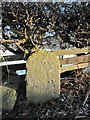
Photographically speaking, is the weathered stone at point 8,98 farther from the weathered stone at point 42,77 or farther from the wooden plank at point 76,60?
the wooden plank at point 76,60

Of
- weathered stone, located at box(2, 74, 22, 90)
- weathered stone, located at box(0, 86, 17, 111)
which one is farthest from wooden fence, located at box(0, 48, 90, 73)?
weathered stone, located at box(0, 86, 17, 111)

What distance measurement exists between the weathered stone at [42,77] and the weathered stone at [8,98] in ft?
0.93

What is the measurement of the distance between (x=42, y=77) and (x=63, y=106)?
642mm

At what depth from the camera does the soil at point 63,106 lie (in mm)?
4398

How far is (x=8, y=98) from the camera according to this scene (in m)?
4.51

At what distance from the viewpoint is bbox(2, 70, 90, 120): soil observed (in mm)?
4398

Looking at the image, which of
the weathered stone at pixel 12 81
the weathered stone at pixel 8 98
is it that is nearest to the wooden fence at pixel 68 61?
the weathered stone at pixel 12 81

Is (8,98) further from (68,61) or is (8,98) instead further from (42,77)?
(68,61)

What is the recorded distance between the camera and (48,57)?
182 inches

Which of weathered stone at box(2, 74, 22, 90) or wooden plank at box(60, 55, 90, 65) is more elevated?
wooden plank at box(60, 55, 90, 65)

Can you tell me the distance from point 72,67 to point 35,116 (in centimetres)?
126

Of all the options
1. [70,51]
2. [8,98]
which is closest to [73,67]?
[70,51]

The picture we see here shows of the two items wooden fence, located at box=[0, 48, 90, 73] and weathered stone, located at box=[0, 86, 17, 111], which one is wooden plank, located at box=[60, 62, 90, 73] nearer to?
wooden fence, located at box=[0, 48, 90, 73]

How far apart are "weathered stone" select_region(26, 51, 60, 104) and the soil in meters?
0.14
